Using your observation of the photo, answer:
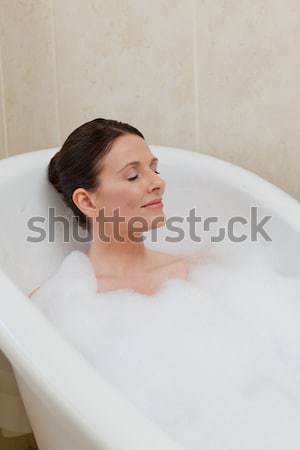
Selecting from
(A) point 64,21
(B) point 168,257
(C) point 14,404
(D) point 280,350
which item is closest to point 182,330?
(D) point 280,350

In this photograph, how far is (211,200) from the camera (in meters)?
1.45

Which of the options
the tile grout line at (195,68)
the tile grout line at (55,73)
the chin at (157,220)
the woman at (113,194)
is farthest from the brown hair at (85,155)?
the tile grout line at (55,73)

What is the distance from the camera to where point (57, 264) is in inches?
53.9

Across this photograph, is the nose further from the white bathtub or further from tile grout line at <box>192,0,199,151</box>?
tile grout line at <box>192,0,199,151</box>

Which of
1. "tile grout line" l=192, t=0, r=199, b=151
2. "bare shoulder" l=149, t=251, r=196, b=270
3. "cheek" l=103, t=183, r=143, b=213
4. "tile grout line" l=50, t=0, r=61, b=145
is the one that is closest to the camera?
"cheek" l=103, t=183, r=143, b=213

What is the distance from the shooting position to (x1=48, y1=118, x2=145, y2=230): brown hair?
1.27 meters

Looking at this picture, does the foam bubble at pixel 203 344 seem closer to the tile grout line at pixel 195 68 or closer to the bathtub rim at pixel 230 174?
the bathtub rim at pixel 230 174

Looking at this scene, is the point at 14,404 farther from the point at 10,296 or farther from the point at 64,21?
the point at 64,21

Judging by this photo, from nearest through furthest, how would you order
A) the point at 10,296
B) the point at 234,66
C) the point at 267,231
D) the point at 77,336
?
the point at 10,296 → the point at 77,336 → the point at 267,231 → the point at 234,66

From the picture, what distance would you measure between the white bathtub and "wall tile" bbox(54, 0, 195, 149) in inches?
6.5

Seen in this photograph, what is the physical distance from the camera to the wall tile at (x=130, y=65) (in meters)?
1.56

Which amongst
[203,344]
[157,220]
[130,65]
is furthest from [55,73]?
[203,344]

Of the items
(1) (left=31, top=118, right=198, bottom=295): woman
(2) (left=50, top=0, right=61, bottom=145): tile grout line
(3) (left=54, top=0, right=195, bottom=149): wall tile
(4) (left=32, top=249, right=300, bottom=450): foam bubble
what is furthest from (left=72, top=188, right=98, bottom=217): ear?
(2) (left=50, top=0, right=61, bottom=145): tile grout line

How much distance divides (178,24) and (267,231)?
52cm
